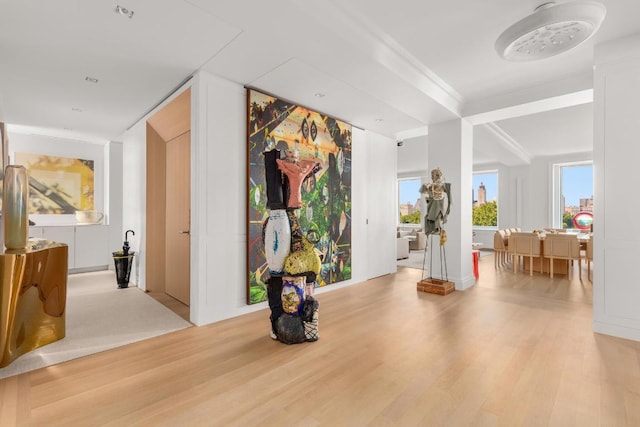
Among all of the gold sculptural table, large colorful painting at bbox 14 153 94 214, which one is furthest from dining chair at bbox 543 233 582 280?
large colorful painting at bbox 14 153 94 214

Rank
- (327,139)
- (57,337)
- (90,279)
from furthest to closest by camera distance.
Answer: (90,279) < (327,139) < (57,337)

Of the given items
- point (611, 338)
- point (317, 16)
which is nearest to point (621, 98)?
point (611, 338)

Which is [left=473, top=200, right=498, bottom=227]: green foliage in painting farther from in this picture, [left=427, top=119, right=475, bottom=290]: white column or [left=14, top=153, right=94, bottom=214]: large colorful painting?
[left=14, top=153, right=94, bottom=214]: large colorful painting

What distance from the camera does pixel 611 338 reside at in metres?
2.88

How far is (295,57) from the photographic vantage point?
9.66 feet

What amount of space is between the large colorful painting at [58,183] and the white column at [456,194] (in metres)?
6.93

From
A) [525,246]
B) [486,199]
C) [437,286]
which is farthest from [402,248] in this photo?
[486,199]

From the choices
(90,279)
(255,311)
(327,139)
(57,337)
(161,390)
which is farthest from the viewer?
(90,279)

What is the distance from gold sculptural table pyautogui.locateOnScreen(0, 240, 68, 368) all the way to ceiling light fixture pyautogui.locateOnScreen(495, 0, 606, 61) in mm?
4359

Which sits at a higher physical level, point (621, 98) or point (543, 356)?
point (621, 98)

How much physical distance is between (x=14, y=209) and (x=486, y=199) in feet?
38.9

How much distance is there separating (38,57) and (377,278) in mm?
5392

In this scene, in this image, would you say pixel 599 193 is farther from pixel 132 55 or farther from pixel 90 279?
pixel 90 279

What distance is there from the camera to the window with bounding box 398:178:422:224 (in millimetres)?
12797
